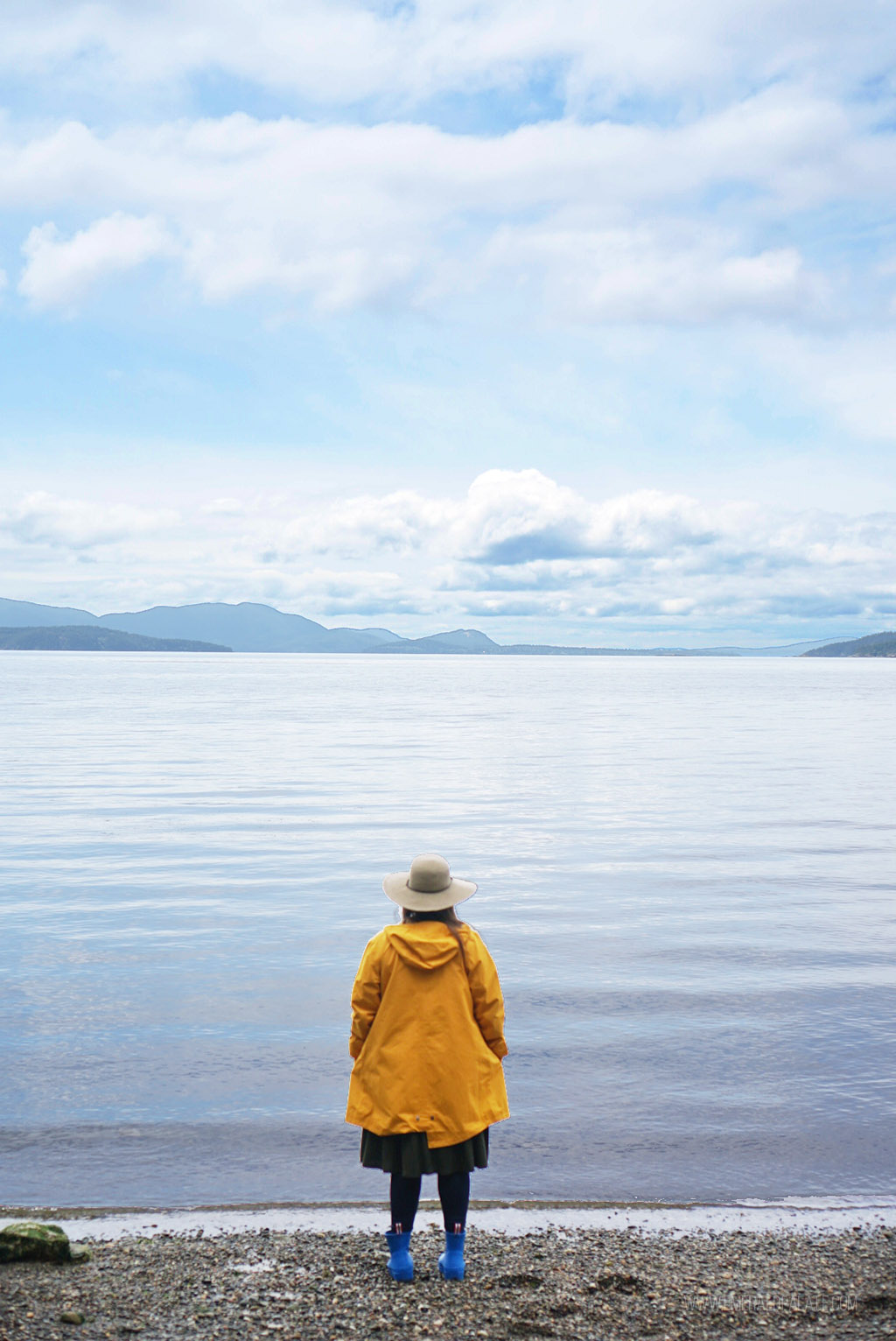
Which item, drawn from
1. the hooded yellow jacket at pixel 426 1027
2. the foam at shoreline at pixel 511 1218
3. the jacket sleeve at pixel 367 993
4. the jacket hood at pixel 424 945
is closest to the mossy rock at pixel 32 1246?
the foam at shoreline at pixel 511 1218

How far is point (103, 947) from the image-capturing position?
621 inches

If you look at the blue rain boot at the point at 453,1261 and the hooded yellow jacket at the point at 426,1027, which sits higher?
the hooded yellow jacket at the point at 426,1027

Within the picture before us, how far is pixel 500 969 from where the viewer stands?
48.1 ft

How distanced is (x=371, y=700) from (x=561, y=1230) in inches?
3913

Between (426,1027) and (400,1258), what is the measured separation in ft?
5.01

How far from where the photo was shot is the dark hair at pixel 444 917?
6.22m

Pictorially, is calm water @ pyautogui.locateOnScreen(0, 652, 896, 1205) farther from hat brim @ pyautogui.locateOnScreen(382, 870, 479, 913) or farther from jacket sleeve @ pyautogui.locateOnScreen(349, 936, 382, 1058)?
hat brim @ pyautogui.locateOnScreen(382, 870, 479, 913)

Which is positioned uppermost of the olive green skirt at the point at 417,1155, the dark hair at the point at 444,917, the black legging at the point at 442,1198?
the dark hair at the point at 444,917

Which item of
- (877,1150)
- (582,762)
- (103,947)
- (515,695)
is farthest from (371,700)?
(877,1150)

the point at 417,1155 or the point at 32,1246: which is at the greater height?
the point at 417,1155

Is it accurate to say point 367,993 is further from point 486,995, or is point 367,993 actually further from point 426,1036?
point 486,995

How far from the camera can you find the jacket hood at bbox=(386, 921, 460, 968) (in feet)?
20.1

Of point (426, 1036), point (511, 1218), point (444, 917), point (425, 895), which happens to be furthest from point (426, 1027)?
point (511, 1218)

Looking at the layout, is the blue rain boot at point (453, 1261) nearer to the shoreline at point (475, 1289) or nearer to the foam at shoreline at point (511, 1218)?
the shoreline at point (475, 1289)
